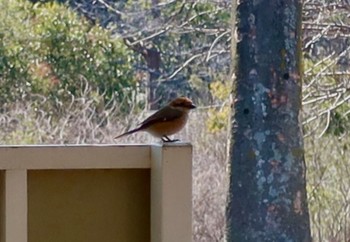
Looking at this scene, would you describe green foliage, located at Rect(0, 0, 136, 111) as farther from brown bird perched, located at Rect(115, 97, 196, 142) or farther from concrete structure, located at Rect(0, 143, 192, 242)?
concrete structure, located at Rect(0, 143, 192, 242)

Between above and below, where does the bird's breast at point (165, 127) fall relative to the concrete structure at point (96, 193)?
Result: above

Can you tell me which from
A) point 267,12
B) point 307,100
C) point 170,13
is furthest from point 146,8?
point 267,12

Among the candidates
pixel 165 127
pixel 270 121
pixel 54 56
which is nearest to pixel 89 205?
pixel 165 127

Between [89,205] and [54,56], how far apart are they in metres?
6.27

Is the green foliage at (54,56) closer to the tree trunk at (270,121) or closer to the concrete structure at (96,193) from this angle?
the tree trunk at (270,121)

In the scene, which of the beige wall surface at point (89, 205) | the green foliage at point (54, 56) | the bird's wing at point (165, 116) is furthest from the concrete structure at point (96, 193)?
the green foliage at point (54, 56)

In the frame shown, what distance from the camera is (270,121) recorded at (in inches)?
Result: 144

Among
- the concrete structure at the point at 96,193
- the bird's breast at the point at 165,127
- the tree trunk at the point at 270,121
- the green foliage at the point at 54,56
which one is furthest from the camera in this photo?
the green foliage at the point at 54,56

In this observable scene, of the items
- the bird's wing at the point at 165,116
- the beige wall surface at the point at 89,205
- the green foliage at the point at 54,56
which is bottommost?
the beige wall surface at the point at 89,205

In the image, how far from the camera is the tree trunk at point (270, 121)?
12.0ft

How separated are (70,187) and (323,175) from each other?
5.61 metres

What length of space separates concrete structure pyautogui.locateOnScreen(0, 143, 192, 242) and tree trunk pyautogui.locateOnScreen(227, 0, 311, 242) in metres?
1.66

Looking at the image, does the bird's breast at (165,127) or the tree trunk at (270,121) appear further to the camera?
the tree trunk at (270,121)

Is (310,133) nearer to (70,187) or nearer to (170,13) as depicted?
(170,13)
